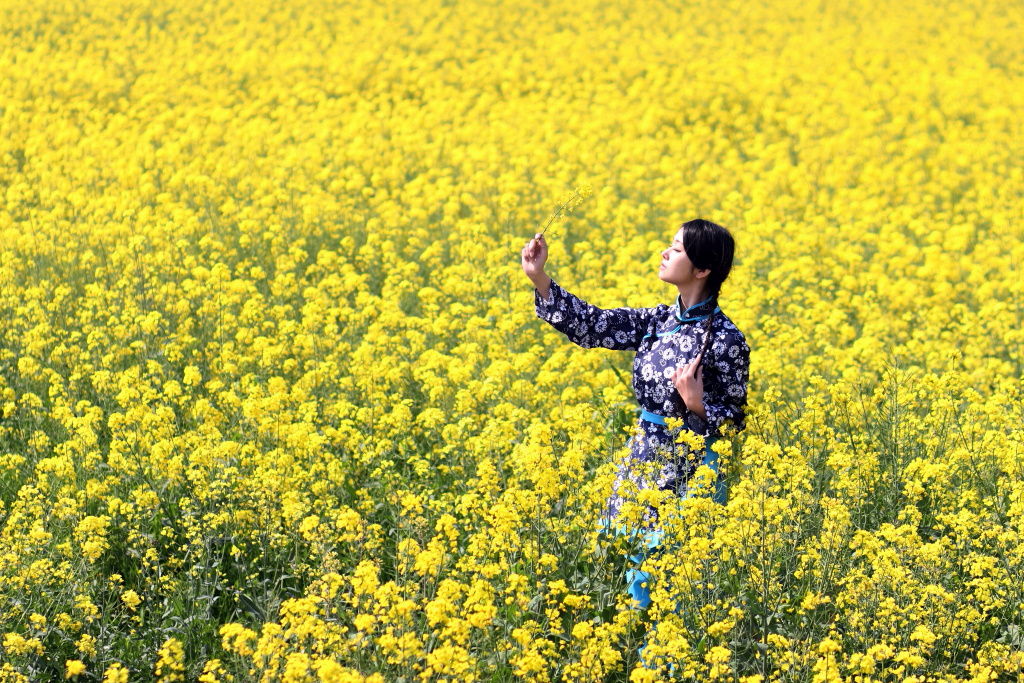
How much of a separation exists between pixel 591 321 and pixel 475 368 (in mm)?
2335

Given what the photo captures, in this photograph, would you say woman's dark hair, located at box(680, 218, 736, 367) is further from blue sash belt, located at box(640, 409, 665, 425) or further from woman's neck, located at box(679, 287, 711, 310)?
blue sash belt, located at box(640, 409, 665, 425)

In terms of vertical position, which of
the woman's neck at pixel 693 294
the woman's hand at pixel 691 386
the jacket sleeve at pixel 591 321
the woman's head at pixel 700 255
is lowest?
the woman's hand at pixel 691 386

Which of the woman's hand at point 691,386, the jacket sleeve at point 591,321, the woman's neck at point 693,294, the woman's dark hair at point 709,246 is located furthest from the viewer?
the jacket sleeve at point 591,321

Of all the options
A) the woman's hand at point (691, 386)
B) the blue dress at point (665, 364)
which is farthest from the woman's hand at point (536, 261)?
the woman's hand at point (691, 386)

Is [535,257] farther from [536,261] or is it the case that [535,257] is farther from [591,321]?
[591,321]

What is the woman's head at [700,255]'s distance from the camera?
13.2 feet

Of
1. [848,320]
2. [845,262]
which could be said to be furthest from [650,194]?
[848,320]

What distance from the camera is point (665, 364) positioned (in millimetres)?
4145

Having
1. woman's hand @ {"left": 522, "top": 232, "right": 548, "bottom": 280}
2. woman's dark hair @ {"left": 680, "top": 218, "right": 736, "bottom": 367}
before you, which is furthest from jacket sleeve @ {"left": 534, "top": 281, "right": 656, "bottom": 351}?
woman's dark hair @ {"left": 680, "top": 218, "right": 736, "bottom": 367}

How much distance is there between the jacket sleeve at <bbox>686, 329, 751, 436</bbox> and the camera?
405 cm

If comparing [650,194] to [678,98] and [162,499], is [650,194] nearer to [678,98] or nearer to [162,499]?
[678,98]

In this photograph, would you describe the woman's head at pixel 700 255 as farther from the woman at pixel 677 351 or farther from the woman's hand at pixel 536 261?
the woman's hand at pixel 536 261

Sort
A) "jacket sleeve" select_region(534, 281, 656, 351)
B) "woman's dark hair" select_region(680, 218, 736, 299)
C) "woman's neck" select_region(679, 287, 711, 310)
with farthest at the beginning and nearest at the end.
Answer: "jacket sleeve" select_region(534, 281, 656, 351), "woman's neck" select_region(679, 287, 711, 310), "woman's dark hair" select_region(680, 218, 736, 299)

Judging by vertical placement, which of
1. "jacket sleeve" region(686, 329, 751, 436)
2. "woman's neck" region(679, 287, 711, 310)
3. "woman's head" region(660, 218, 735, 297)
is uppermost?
"woman's head" region(660, 218, 735, 297)
